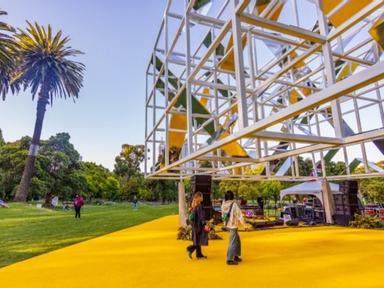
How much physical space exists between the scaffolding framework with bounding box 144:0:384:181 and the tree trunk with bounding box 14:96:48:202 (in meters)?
20.2

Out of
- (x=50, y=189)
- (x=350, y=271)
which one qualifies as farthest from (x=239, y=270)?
(x=50, y=189)

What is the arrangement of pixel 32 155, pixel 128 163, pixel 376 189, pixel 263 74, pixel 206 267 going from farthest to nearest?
pixel 128 163, pixel 32 155, pixel 376 189, pixel 263 74, pixel 206 267

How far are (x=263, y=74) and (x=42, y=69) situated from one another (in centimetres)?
2750

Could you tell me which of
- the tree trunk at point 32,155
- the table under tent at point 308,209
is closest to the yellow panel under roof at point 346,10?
the table under tent at point 308,209

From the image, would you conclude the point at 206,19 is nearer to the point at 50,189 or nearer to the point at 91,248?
the point at 91,248

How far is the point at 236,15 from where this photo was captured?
3408mm

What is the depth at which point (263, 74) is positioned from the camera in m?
7.76

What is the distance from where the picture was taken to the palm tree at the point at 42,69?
2684 centimetres

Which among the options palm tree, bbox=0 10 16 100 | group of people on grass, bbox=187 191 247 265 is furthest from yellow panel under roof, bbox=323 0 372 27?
palm tree, bbox=0 10 16 100

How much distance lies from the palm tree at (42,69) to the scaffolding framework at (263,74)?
2212 cm

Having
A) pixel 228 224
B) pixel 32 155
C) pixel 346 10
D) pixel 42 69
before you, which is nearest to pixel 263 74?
pixel 346 10

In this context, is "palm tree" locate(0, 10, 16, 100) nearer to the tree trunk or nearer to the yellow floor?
the tree trunk

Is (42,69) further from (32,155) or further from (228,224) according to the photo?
(228,224)

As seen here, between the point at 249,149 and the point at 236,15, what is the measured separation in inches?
357
